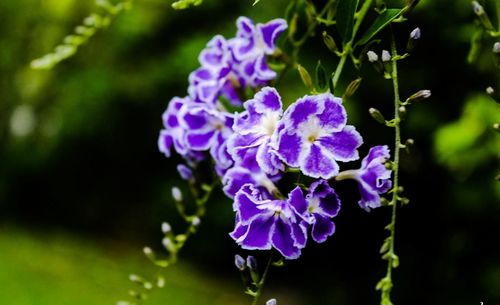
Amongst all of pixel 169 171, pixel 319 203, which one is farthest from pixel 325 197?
pixel 169 171

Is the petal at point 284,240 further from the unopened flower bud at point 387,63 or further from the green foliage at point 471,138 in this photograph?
Answer: the green foliage at point 471,138

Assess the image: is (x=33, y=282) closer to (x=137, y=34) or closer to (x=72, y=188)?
(x=72, y=188)

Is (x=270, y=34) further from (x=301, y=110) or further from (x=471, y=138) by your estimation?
(x=471, y=138)

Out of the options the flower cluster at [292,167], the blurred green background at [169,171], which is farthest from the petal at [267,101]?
the blurred green background at [169,171]

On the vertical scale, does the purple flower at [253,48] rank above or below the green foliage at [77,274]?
below

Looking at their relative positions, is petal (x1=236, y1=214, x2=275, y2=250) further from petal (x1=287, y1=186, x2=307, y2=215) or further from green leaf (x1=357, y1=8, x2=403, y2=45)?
green leaf (x1=357, y1=8, x2=403, y2=45)
